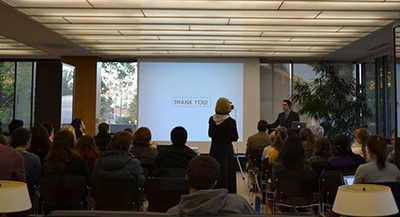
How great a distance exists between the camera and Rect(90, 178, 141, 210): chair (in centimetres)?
429

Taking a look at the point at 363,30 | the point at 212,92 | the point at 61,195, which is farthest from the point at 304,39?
the point at 61,195

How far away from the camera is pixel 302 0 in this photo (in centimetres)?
716

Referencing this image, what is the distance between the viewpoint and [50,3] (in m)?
7.52

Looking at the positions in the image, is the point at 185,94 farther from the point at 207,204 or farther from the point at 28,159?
the point at 207,204

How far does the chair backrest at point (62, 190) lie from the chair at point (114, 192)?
12 centimetres

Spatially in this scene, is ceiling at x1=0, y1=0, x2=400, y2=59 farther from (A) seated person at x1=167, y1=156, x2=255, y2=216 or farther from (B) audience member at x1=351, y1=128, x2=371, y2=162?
(A) seated person at x1=167, y1=156, x2=255, y2=216

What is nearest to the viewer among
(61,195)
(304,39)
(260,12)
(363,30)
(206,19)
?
(61,195)

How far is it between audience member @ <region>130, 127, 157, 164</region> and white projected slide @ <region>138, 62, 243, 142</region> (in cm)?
709

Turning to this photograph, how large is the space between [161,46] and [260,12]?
3.97 metres

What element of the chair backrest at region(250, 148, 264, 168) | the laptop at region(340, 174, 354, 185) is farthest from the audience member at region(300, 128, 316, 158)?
the laptop at region(340, 174, 354, 185)

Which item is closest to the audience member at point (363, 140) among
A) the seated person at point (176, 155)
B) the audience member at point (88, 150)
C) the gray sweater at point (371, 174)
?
the gray sweater at point (371, 174)

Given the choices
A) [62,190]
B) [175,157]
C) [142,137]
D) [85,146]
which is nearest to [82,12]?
[142,137]

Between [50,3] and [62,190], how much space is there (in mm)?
4244

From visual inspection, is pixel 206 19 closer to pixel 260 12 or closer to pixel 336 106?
pixel 260 12
